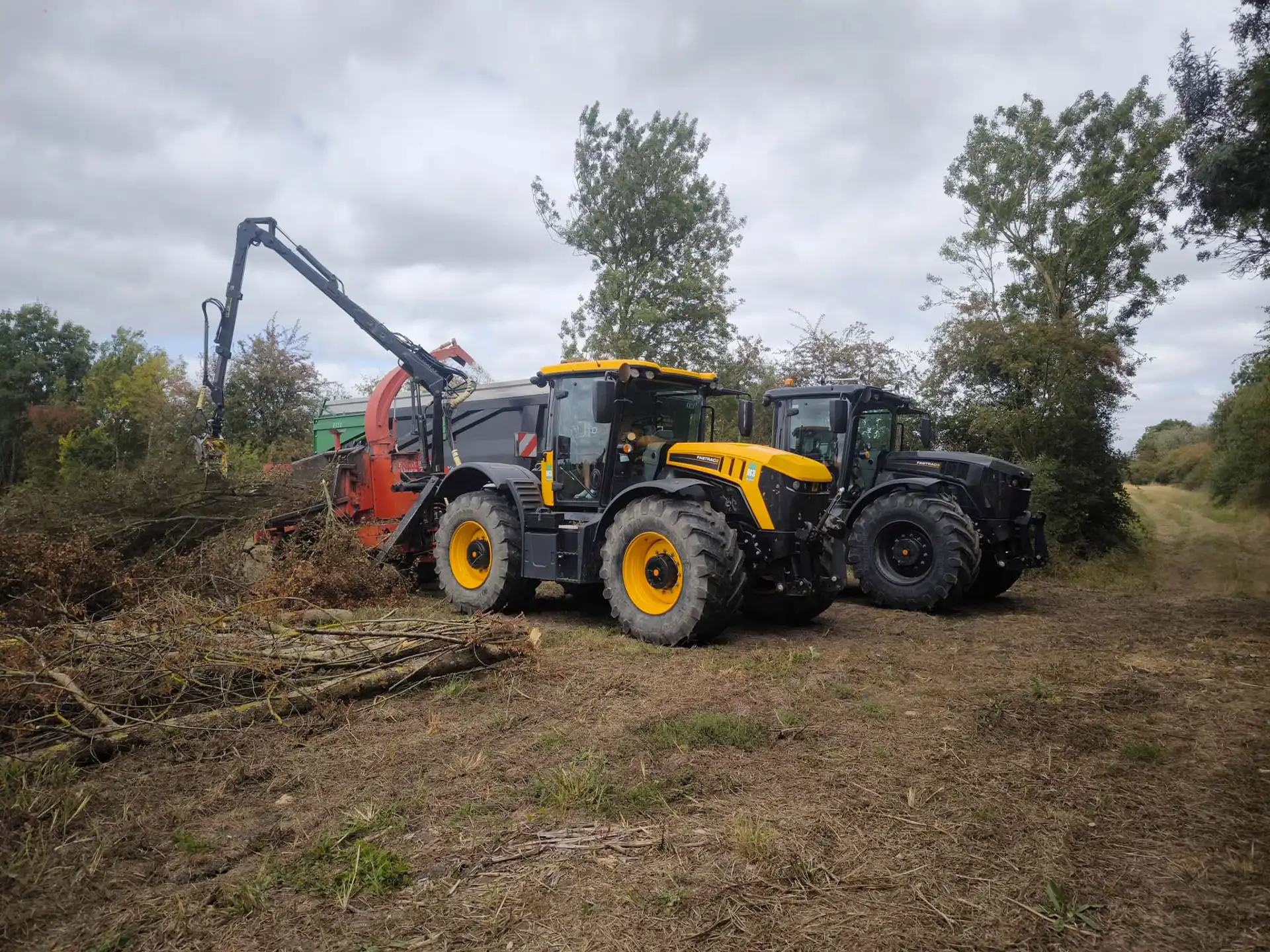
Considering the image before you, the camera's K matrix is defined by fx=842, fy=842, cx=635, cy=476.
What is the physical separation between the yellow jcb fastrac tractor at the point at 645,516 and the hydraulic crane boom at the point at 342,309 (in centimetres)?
215

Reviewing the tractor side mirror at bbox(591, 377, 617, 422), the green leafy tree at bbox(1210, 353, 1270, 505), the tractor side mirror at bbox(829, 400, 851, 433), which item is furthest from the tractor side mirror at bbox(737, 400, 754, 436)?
the green leafy tree at bbox(1210, 353, 1270, 505)

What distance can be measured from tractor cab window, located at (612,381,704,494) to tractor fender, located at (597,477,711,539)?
24 centimetres

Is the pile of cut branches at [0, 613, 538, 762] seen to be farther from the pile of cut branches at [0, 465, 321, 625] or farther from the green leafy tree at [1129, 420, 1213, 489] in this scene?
the green leafy tree at [1129, 420, 1213, 489]

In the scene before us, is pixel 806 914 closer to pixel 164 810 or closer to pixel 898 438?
pixel 164 810

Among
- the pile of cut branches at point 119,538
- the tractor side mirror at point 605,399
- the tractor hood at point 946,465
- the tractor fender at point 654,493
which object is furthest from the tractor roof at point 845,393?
the pile of cut branches at point 119,538

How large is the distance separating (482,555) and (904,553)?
15.0 ft

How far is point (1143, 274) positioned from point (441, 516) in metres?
20.0

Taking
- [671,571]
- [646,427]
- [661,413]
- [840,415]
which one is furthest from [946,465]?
[671,571]

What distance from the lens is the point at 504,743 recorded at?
454 centimetres

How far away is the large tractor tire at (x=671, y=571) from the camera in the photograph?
6.77m

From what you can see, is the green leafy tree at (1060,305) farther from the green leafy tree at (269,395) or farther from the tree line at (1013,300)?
the green leafy tree at (269,395)

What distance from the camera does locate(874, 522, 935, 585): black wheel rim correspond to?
9164 millimetres

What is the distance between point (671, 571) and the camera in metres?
7.05

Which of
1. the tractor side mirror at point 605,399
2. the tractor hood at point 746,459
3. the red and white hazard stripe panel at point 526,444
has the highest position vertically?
the tractor side mirror at point 605,399
